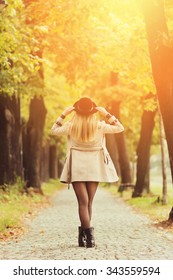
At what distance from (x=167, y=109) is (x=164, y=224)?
7.82 ft

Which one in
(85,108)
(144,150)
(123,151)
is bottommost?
(123,151)

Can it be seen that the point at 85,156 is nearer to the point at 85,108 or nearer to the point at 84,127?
the point at 84,127

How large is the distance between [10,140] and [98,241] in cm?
1069

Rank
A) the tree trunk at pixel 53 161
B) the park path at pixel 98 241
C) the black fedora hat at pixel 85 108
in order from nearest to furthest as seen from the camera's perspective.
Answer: the park path at pixel 98 241
the black fedora hat at pixel 85 108
the tree trunk at pixel 53 161

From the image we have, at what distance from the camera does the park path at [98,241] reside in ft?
28.5

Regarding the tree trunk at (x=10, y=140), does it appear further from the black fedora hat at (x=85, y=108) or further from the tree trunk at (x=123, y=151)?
the black fedora hat at (x=85, y=108)

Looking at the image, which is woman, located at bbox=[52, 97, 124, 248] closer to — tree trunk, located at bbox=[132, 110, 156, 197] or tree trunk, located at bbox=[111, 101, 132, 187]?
tree trunk, located at bbox=[132, 110, 156, 197]

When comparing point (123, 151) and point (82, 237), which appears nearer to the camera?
point (82, 237)

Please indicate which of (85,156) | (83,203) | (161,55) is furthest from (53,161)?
(83,203)

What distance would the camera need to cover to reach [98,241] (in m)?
10.3

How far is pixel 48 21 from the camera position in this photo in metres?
15.2

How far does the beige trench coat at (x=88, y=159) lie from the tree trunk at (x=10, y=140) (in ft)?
35.4

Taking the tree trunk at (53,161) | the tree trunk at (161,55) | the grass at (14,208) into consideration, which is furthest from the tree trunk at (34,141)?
the tree trunk at (53,161)

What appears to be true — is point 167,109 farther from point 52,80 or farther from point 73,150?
point 52,80
